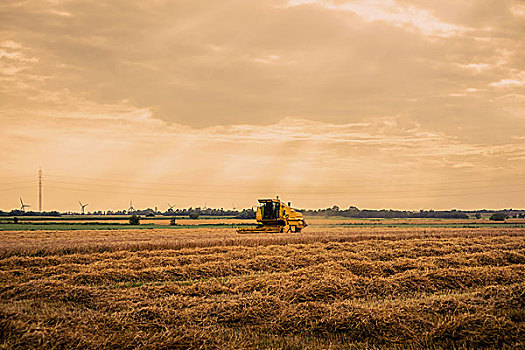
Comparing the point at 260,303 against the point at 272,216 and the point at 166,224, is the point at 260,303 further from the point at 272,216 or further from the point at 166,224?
the point at 166,224

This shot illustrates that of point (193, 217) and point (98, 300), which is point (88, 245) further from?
point (193, 217)

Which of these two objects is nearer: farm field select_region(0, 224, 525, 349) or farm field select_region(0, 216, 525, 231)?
farm field select_region(0, 224, 525, 349)

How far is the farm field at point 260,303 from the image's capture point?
23.2 ft

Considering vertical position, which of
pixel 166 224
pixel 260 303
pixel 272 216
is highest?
pixel 272 216

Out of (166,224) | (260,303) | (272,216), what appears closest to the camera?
(260,303)

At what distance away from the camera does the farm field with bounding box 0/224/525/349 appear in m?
7.06

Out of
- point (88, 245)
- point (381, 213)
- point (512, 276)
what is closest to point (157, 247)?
point (88, 245)

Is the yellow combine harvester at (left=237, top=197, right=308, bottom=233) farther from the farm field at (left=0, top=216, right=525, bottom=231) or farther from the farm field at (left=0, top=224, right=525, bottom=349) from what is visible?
the farm field at (left=0, top=216, right=525, bottom=231)

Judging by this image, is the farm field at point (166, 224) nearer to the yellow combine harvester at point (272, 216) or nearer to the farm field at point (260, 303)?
the yellow combine harvester at point (272, 216)

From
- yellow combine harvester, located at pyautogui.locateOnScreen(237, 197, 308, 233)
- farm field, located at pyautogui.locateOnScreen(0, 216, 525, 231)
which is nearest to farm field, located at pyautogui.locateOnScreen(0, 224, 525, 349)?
yellow combine harvester, located at pyautogui.locateOnScreen(237, 197, 308, 233)

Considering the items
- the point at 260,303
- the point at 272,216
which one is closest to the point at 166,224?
the point at 272,216

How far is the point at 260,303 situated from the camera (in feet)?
29.0

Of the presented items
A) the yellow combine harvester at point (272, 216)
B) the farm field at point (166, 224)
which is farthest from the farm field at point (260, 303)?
the farm field at point (166, 224)

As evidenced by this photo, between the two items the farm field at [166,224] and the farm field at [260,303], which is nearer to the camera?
the farm field at [260,303]
